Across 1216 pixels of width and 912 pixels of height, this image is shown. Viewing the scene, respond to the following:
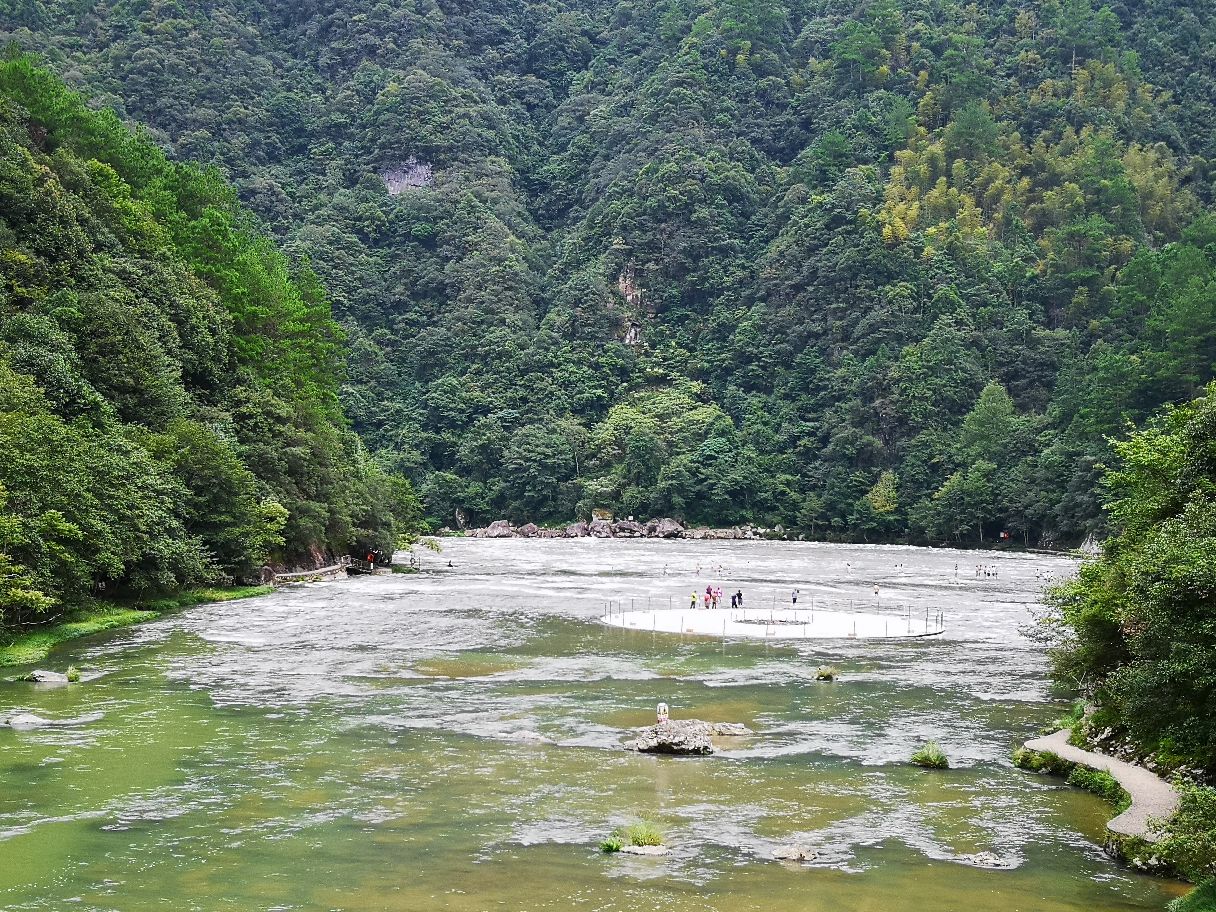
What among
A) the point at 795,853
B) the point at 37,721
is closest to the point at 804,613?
the point at 37,721

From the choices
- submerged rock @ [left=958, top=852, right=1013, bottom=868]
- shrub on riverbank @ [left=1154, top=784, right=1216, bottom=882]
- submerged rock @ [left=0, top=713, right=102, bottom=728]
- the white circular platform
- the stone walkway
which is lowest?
submerged rock @ [left=958, top=852, right=1013, bottom=868]

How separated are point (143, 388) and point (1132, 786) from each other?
59.8 m

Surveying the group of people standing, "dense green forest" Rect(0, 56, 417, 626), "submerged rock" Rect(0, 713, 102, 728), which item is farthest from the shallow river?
the group of people standing

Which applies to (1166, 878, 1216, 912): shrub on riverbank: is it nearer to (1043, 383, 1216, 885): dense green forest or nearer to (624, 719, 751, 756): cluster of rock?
(1043, 383, 1216, 885): dense green forest

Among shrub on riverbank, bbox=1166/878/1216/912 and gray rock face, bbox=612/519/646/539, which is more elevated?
gray rock face, bbox=612/519/646/539

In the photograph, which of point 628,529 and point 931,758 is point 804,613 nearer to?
point 931,758

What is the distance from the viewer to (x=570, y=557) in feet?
405

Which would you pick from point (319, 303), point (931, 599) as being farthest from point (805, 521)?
point (931, 599)

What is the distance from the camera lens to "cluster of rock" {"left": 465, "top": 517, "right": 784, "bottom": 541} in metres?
168

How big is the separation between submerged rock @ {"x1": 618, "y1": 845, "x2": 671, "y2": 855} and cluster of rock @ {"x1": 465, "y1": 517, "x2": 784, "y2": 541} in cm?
14014

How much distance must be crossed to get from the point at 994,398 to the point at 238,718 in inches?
5395

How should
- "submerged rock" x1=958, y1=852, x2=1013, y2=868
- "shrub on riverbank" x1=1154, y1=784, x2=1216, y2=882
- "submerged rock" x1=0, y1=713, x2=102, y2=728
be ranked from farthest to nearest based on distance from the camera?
"submerged rock" x1=0, y1=713, x2=102, y2=728 < "submerged rock" x1=958, y1=852, x2=1013, y2=868 < "shrub on riverbank" x1=1154, y1=784, x2=1216, y2=882

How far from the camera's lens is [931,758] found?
3341 centimetres

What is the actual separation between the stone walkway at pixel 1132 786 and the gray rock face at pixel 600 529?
13627 centimetres
